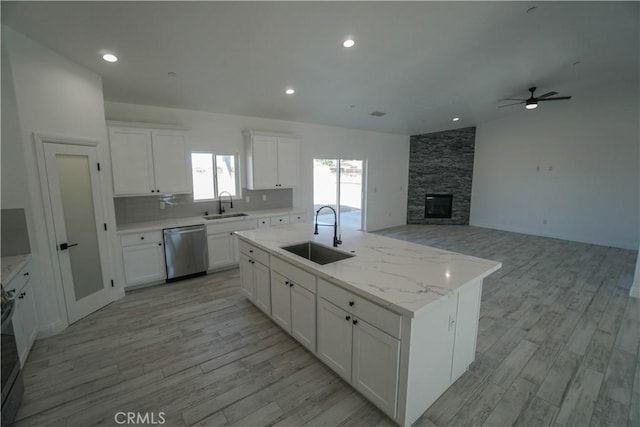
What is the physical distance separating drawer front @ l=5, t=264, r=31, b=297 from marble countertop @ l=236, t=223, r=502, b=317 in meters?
1.89

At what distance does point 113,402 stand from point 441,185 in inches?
334

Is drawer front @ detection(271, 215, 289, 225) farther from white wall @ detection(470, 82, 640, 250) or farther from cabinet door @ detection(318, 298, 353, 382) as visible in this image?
white wall @ detection(470, 82, 640, 250)

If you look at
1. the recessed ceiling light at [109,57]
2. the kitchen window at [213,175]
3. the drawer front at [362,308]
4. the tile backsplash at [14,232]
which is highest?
the recessed ceiling light at [109,57]

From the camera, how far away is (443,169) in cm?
820

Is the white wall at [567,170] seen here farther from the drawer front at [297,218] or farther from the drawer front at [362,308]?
the drawer front at [362,308]

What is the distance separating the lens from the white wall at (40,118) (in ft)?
7.94

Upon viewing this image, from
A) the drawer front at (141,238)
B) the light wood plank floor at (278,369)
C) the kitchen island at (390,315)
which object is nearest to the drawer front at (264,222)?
the light wood plank floor at (278,369)

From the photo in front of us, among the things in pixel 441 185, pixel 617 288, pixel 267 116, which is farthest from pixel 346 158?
pixel 617 288

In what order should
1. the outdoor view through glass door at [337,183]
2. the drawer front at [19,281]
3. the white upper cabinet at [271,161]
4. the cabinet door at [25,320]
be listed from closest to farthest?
the drawer front at [19,281]
the cabinet door at [25,320]
the white upper cabinet at [271,161]
the outdoor view through glass door at [337,183]

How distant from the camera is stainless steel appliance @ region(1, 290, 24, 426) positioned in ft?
5.30

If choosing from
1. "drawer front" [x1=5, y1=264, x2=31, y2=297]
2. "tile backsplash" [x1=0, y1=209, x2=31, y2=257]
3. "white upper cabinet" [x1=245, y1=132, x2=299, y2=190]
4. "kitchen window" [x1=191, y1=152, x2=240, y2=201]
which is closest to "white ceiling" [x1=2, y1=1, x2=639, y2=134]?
"white upper cabinet" [x1=245, y1=132, x2=299, y2=190]

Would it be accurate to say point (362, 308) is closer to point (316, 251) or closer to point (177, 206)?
point (316, 251)

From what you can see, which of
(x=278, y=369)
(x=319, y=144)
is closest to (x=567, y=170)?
(x=319, y=144)

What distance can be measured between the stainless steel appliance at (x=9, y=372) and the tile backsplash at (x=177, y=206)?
249cm
